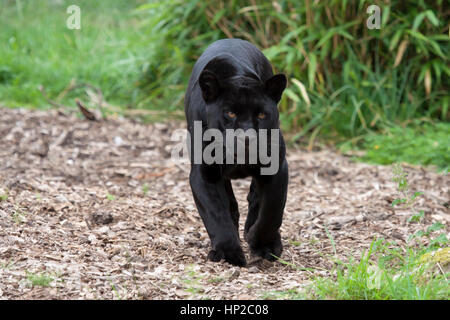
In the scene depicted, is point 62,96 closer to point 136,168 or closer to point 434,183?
point 136,168

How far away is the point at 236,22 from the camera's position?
7.41 metres

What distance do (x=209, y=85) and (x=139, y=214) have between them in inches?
56.3

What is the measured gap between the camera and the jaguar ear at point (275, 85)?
323 centimetres

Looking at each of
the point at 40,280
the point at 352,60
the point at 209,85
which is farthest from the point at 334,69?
the point at 40,280

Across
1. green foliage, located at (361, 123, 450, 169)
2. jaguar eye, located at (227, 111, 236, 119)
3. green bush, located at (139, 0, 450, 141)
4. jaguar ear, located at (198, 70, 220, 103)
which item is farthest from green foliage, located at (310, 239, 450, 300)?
green bush, located at (139, 0, 450, 141)

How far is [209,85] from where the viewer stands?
3.21m

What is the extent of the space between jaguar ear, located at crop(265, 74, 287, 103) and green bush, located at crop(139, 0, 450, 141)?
3.38 metres

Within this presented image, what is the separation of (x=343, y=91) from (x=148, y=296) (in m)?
4.57

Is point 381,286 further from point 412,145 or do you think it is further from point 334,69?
point 334,69

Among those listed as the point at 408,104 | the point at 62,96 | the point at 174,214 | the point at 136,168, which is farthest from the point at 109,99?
the point at 174,214

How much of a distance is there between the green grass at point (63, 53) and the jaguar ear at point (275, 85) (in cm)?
511

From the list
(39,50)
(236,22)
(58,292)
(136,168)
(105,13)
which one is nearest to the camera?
(58,292)

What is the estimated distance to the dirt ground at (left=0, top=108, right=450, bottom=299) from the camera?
3.05 m

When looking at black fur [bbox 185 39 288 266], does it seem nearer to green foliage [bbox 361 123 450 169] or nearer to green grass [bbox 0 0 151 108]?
green foliage [bbox 361 123 450 169]
